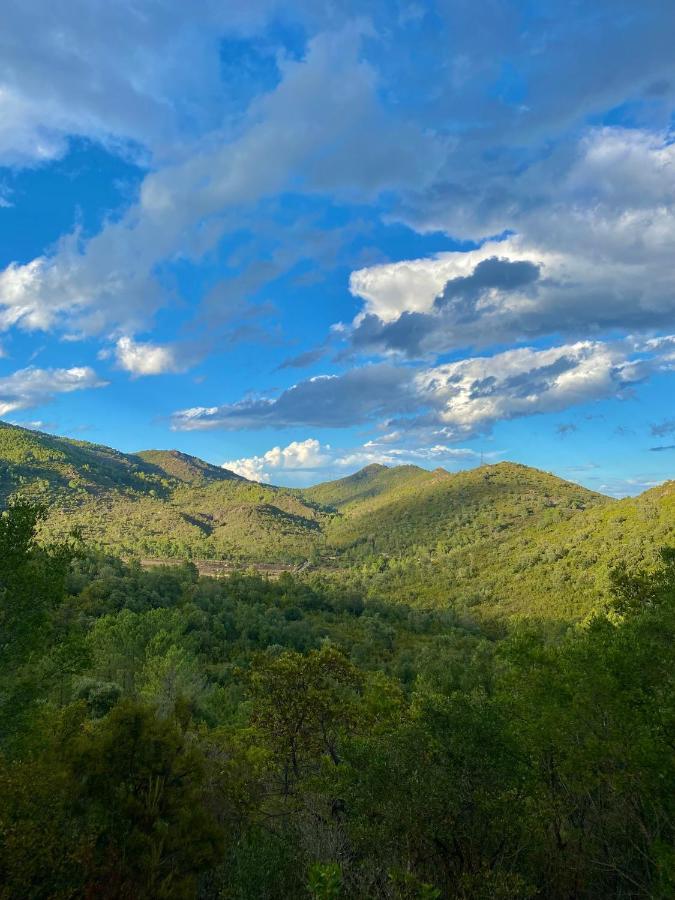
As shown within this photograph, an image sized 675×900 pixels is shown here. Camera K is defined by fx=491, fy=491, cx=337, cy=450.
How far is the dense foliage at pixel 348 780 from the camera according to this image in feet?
50.0

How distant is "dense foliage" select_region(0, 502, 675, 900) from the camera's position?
50.0 feet

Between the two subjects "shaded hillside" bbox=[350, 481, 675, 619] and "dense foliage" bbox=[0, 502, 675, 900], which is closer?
"dense foliage" bbox=[0, 502, 675, 900]

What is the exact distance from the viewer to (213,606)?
106250mm

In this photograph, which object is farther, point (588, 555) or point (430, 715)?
point (588, 555)

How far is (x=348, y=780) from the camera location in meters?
19.0

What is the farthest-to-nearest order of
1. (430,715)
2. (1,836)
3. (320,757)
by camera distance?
(320,757), (430,715), (1,836)

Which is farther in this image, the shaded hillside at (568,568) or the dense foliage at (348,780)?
the shaded hillside at (568,568)

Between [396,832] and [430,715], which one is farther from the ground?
[430,715]

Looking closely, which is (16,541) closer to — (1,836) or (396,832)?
(1,836)

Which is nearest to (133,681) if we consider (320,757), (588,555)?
(320,757)

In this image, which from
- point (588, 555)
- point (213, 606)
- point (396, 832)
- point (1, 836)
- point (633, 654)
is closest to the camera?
point (1, 836)

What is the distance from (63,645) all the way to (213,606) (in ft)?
289

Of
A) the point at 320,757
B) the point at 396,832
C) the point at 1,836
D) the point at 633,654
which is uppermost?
the point at 633,654

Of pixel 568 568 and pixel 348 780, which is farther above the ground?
pixel 568 568
